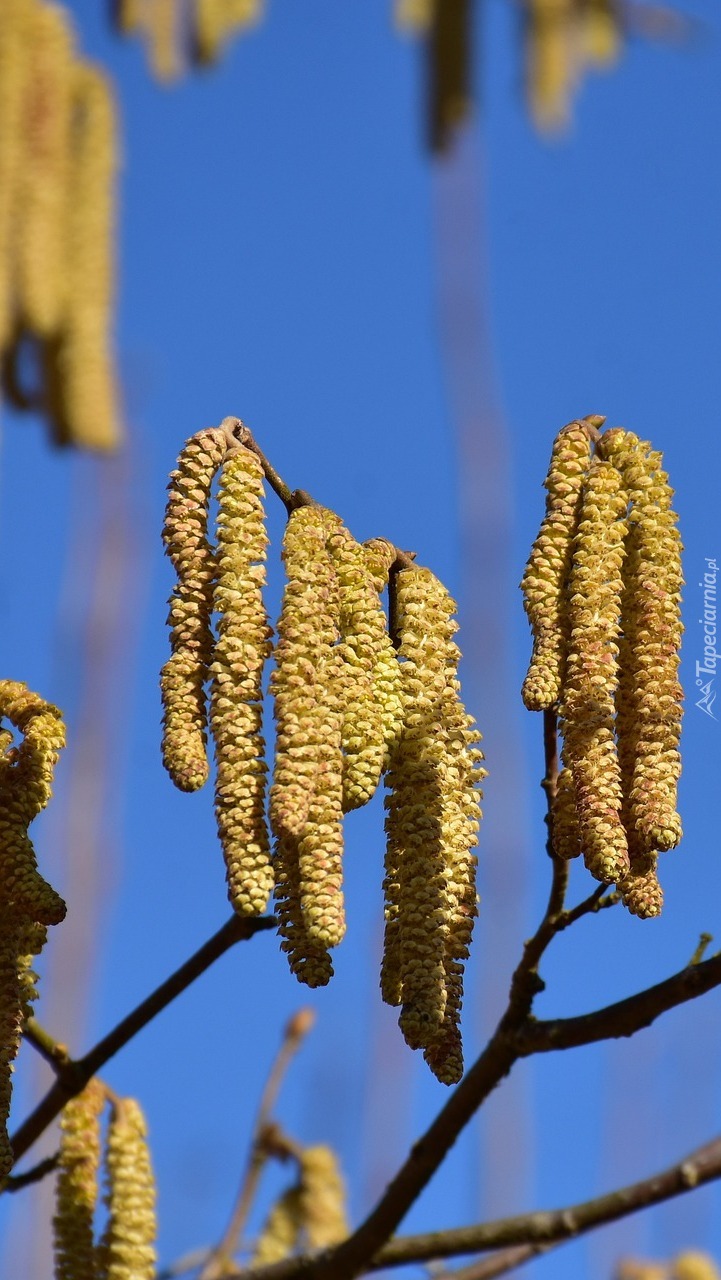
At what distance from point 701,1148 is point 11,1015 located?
2.77 ft

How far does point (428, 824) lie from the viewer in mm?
1764

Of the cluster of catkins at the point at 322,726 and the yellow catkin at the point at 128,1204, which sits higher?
the cluster of catkins at the point at 322,726

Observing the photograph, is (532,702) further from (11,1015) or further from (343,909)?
(11,1015)

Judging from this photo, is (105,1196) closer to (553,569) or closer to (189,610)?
(189,610)

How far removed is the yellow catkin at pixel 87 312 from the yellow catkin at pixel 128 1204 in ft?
3.41

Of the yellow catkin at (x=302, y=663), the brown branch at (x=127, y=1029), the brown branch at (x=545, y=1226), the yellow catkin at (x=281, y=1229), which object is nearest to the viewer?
the yellow catkin at (x=302, y=663)

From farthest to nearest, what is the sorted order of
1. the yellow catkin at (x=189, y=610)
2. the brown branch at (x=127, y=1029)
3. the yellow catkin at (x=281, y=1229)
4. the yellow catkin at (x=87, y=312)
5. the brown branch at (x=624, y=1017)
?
1. the yellow catkin at (x=281, y=1229)
2. the yellow catkin at (x=87, y=312)
3. the brown branch at (x=127, y=1029)
4. the brown branch at (x=624, y=1017)
5. the yellow catkin at (x=189, y=610)

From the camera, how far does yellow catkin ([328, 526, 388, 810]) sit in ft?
5.58

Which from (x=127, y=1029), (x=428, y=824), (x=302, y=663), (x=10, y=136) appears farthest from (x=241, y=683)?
(x=10, y=136)

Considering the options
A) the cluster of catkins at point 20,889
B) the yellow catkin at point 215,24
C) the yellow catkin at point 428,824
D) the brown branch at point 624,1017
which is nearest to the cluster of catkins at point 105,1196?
the cluster of catkins at point 20,889

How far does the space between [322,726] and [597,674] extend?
33 cm

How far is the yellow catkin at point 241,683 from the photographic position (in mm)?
1599

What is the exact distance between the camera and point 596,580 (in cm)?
185

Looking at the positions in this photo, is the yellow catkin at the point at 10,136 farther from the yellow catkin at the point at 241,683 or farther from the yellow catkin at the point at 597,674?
the yellow catkin at the point at 597,674
